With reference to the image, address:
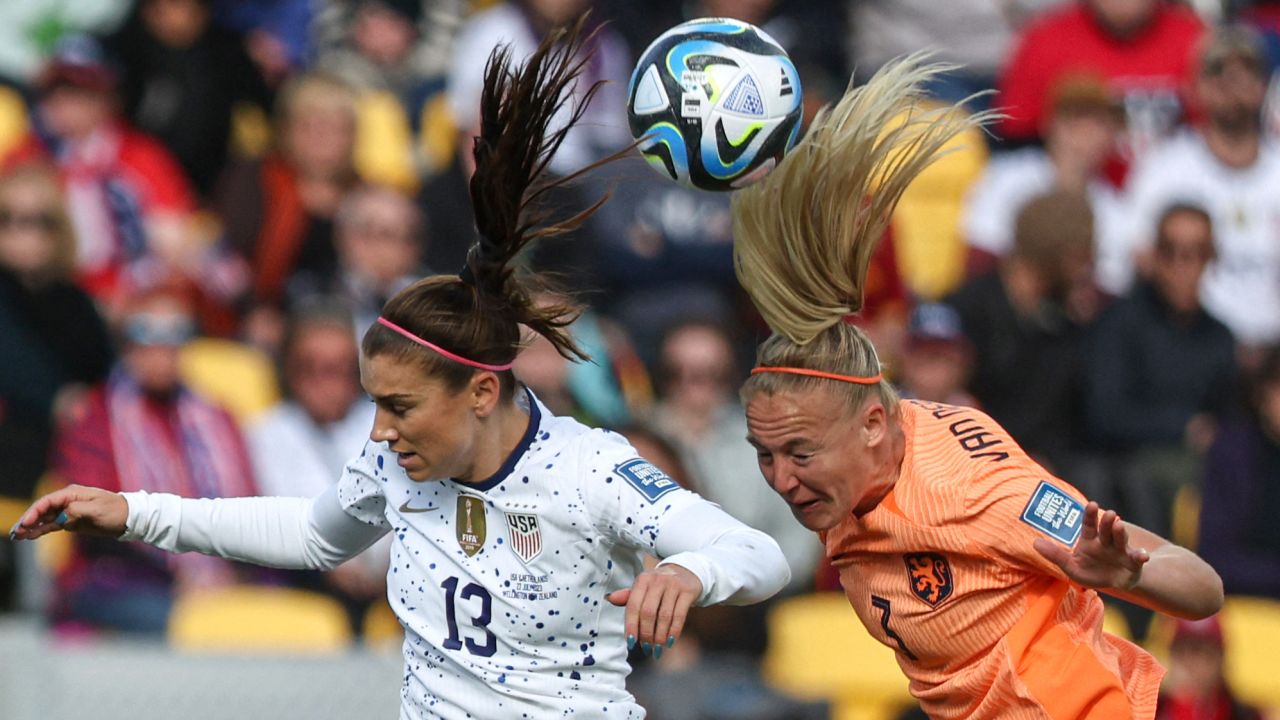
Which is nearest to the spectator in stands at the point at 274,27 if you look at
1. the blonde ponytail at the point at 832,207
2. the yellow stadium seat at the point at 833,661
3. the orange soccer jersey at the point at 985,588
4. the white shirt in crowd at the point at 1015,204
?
the white shirt in crowd at the point at 1015,204

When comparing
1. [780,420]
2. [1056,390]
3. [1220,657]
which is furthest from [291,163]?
[780,420]

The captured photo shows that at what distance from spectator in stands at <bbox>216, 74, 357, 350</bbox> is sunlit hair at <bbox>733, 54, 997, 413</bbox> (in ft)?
16.3

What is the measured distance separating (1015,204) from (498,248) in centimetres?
543

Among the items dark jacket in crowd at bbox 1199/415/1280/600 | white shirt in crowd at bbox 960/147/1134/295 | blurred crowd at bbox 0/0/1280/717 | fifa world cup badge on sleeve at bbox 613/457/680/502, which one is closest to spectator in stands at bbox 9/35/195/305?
blurred crowd at bbox 0/0/1280/717

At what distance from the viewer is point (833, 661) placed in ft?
26.5

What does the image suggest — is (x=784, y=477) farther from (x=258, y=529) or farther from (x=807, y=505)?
(x=258, y=529)

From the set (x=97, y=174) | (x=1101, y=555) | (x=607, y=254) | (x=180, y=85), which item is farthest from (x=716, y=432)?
(x=1101, y=555)

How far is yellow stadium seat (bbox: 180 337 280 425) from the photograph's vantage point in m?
8.73

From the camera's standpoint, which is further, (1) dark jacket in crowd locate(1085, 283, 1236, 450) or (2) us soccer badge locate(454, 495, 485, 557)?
(1) dark jacket in crowd locate(1085, 283, 1236, 450)

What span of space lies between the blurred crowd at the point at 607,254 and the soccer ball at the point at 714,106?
2504 mm

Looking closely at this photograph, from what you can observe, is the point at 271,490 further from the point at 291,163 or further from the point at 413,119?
the point at 413,119

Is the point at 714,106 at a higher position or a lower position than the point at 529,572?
higher

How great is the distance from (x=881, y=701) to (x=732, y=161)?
3636 mm

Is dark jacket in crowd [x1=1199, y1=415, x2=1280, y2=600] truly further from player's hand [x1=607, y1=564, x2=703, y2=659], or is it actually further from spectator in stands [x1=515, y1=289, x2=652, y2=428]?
player's hand [x1=607, y1=564, x2=703, y2=659]
